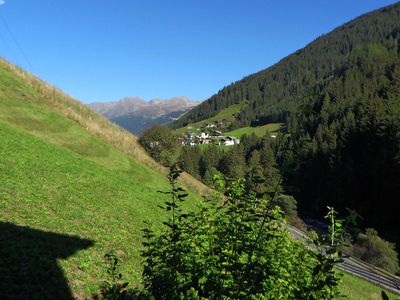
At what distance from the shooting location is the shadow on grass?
11.3 m

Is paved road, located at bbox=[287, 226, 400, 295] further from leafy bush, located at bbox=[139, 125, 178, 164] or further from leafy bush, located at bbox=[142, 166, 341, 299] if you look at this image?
leafy bush, located at bbox=[142, 166, 341, 299]

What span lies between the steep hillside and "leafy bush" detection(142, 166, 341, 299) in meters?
6.41

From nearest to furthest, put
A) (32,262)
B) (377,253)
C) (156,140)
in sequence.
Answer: (32,262) < (156,140) < (377,253)

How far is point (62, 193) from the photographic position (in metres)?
21.0

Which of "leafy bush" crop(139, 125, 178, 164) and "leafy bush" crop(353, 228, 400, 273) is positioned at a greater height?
"leafy bush" crop(139, 125, 178, 164)

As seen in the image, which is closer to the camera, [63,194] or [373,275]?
[63,194]

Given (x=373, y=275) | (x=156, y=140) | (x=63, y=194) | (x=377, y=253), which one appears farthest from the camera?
(x=377, y=253)

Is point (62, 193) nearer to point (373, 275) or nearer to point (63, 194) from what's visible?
point (63, 194)

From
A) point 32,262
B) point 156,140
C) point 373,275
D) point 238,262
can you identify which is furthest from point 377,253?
point 238,262

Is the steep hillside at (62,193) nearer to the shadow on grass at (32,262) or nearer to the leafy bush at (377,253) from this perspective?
the shadow on grass at (32,262)

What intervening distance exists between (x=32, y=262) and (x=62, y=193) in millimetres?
8693

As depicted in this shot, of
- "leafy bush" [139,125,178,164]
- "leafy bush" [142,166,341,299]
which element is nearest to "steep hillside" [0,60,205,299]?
"leafy bush" [139,125,178,164]

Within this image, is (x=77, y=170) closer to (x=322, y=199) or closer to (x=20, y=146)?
(x=20, y=146)

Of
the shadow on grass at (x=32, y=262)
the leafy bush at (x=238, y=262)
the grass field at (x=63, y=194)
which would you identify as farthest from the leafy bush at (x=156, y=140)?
the leafy bush at (x=238, y=262)
